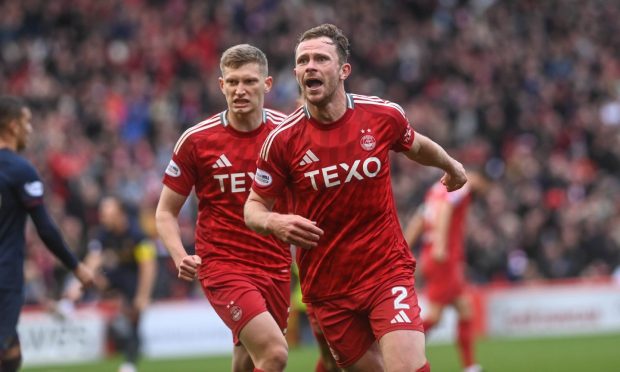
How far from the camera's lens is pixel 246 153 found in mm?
8750

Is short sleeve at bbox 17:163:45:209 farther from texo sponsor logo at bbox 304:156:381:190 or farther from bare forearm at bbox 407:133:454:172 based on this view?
bare forearm at bbox 407:133:454:172

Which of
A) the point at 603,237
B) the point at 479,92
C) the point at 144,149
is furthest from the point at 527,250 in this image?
the point at 144,149

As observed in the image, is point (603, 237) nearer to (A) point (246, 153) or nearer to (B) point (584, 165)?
(B) point (584, 165)

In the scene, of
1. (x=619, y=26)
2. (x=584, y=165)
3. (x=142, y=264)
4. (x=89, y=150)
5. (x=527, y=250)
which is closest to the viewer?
(x=142, y=264)

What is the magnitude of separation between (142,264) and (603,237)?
11462mm

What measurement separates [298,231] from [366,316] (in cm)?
113

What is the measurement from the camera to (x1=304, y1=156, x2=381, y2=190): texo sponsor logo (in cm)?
754

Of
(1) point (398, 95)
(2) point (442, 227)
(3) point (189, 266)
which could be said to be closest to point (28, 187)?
(3) point (189, 266)

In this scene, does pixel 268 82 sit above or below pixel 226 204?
above

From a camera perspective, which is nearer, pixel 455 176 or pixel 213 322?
pixel 455 176

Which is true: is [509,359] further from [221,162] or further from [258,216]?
[258,216]

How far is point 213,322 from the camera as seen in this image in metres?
19.5

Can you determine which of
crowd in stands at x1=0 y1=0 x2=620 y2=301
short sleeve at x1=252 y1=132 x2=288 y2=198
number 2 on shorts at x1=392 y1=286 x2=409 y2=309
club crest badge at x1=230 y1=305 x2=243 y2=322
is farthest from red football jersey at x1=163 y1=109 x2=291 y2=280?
crowd in stands at x1=0 y1=0 x2=620 y2=301

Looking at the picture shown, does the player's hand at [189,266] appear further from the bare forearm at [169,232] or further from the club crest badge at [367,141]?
the club crest badge at [367,141]
